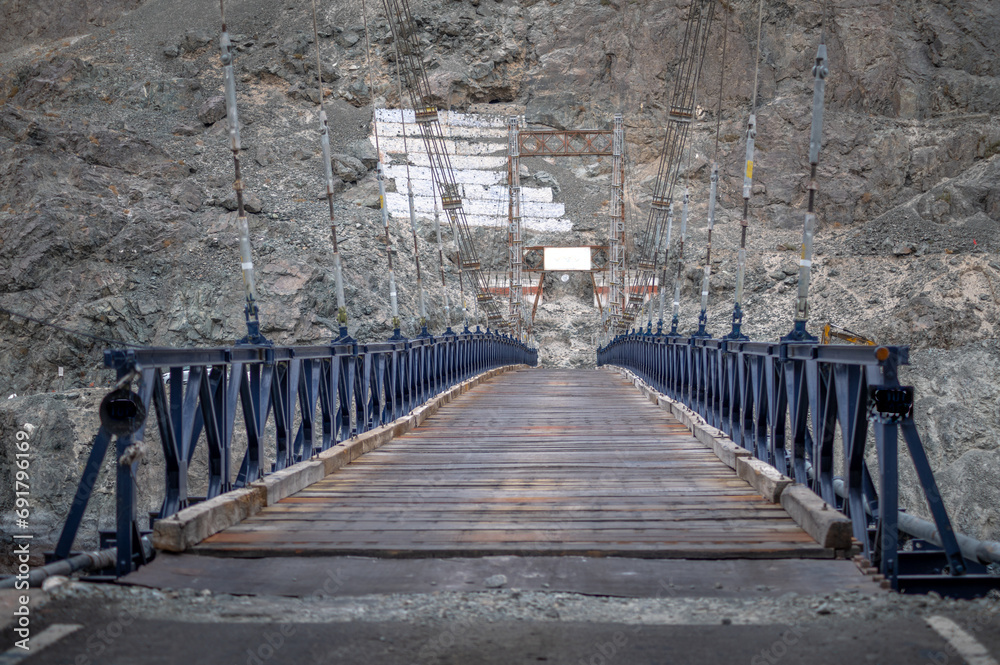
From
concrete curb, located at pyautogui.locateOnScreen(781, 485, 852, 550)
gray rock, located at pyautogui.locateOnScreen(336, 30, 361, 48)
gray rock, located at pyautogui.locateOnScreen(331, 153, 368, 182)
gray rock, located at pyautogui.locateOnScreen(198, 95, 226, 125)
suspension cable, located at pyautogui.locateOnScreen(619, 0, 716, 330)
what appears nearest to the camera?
concrete curb, located at pyautogui.locateOnScreen(781, 485, 852, 550)

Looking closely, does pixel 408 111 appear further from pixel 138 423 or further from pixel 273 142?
pixel 138 423

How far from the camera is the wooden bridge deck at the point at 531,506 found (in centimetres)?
486

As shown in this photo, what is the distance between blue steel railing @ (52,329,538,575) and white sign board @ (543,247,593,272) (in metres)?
40.8

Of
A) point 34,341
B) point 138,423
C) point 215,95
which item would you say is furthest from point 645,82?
point 138,423

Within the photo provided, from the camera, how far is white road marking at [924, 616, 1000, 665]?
304cm

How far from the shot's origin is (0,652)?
3.07 meters

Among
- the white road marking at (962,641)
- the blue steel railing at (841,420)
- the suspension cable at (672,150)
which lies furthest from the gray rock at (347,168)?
the white road marking at (962,641)

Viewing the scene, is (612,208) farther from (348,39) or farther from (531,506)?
(531,506)

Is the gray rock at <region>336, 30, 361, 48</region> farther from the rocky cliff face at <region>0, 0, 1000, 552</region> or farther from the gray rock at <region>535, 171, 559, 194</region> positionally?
the gray rock at <region>535, 171, 559, 194</region>

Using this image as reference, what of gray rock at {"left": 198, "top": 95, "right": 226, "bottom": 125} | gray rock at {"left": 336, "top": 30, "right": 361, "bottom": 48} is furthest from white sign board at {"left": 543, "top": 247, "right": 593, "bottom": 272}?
gray rock at {"left": 336, "top": 30, "right": 361, "bottom": 48}

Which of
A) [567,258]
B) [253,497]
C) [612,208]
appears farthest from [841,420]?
[567,258]

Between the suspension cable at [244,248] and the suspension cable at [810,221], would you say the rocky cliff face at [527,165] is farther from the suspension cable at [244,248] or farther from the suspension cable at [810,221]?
the suspension cable at [244,248]

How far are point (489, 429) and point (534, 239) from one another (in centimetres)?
4451

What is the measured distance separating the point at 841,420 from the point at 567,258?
47.7m
